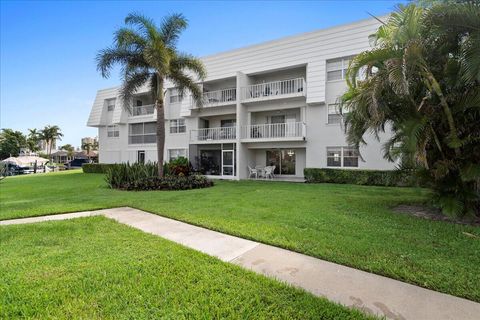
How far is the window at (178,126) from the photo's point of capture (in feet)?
83.4

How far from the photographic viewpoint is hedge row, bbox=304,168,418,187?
1544 cm

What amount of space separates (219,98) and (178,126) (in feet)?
17.4

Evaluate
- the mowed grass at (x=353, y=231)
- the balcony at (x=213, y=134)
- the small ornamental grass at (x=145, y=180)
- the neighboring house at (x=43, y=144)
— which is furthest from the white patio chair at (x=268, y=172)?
the neighboring house at (x=43, y=144)

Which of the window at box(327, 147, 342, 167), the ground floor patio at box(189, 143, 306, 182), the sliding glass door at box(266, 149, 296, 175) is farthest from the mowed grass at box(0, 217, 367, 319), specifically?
the sliding glass door at box(266, 149, 296, 175)

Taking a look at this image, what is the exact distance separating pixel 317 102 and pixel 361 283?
16.2 metres

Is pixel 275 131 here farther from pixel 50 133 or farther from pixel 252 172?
pixel 50 133

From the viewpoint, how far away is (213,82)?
24047mm

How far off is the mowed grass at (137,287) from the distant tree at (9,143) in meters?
71.1

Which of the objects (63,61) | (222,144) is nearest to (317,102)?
(222,144)

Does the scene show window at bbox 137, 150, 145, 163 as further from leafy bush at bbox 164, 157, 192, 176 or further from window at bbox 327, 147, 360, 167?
window at bbox 327, 147, 360, 167

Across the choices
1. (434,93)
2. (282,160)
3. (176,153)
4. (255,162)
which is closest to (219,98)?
(255,162)

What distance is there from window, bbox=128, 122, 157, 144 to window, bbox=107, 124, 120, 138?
2306 millimetres

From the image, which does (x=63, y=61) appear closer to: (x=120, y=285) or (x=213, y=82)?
(x=213, y=82)

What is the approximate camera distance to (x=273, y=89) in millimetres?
20969
